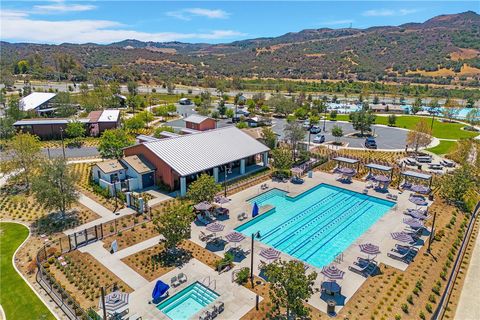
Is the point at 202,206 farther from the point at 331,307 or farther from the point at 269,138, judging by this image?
the point at 269,138

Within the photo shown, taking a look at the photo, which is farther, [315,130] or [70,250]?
[315,130]

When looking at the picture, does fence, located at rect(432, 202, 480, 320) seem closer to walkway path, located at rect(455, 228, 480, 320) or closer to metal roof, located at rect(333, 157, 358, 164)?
walkway path, located at rect(455, 228, 480, 320)

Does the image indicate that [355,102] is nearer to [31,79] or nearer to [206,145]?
[206,145]

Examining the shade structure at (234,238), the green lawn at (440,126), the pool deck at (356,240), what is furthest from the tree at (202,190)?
the green lawn at (440,126)

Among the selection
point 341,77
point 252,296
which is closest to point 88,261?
point 252,296

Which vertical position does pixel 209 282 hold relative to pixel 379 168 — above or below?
below

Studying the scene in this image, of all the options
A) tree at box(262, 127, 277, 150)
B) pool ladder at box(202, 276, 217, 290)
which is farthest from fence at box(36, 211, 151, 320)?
tree at box(262, 127, 277, 150)

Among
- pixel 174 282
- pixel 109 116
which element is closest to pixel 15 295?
pixel 174 282
